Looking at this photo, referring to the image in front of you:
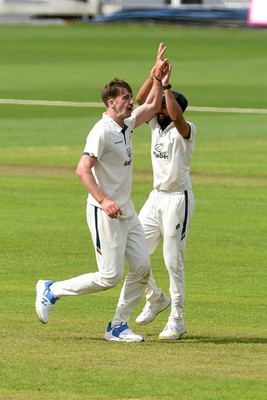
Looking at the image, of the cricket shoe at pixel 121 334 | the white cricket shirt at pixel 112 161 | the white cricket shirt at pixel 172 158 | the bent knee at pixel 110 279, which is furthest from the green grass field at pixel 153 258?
the white cricket shirt at pixel 172 158

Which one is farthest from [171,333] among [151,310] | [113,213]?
[113,213]

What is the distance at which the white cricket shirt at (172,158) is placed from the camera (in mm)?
12023

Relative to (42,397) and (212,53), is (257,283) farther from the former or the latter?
(212,53)

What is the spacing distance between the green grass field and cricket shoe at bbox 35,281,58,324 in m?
0.19

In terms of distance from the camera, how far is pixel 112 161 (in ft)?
37.3

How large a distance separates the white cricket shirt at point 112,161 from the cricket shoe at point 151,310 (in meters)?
1.34

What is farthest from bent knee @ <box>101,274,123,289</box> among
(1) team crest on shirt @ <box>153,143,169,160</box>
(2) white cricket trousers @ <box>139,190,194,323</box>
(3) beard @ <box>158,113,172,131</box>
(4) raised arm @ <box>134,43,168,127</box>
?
(3) beard @ <box>158,113,172,131</box>

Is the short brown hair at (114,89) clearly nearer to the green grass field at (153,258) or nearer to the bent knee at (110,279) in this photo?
the bent knee at (110,279)

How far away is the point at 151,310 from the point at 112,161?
6.19 ft

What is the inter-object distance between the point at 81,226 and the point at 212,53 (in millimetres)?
36287

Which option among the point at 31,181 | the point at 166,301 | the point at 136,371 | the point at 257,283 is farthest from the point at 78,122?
the point at 136,371

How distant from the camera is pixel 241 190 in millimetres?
23172

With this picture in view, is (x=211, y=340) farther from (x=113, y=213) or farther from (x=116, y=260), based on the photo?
(x=113, y=213)

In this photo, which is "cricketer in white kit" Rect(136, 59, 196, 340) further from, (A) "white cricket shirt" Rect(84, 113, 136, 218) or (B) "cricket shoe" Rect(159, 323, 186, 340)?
(A) "white cricket shirt" Rect(84, 113, 136, 218)
